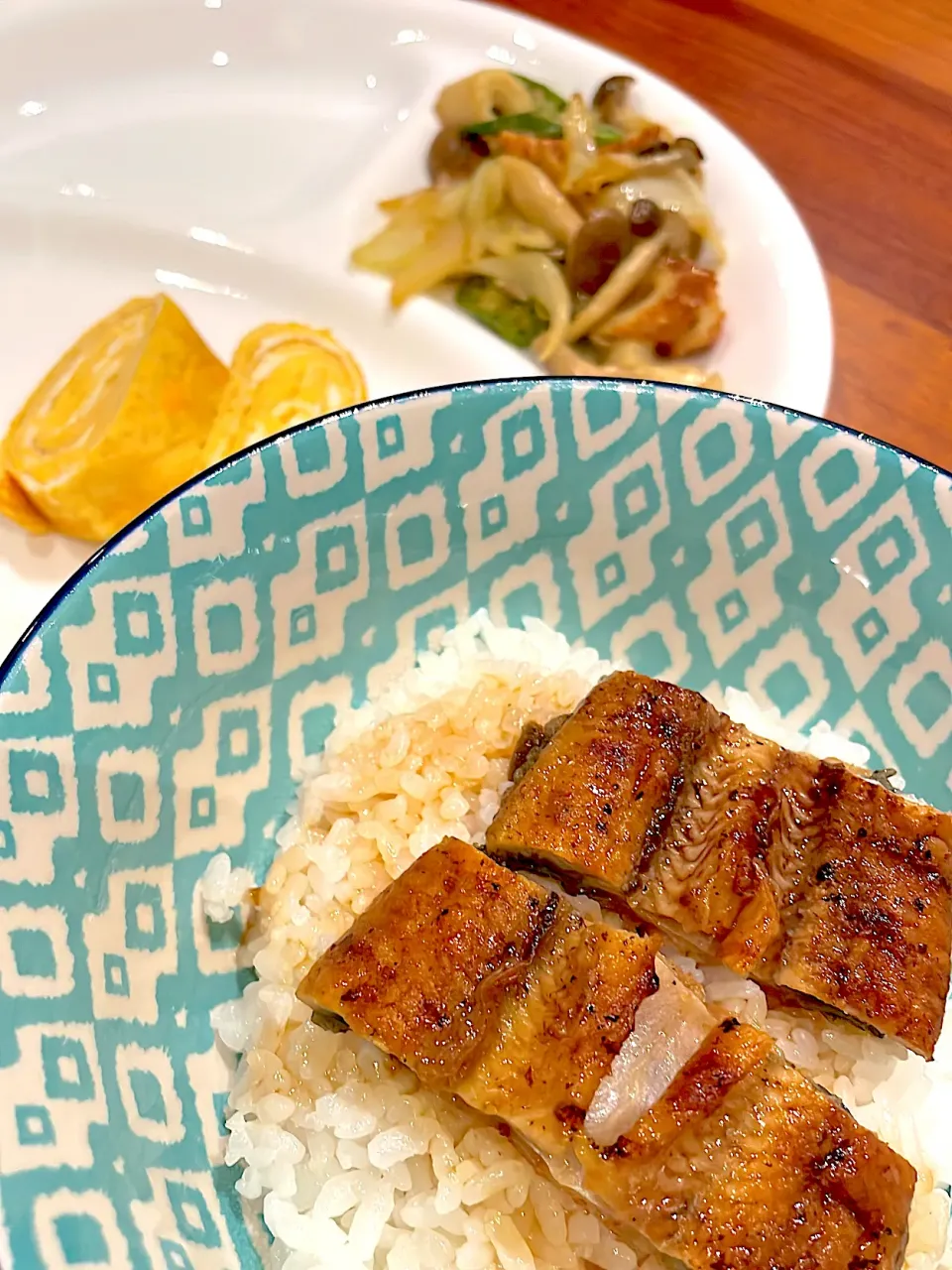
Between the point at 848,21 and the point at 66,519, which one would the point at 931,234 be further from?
the point at 66,519

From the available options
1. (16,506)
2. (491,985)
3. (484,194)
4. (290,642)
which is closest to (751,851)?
(491,985)

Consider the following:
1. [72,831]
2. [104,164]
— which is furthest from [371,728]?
[104,164]

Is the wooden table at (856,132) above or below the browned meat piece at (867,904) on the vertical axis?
above

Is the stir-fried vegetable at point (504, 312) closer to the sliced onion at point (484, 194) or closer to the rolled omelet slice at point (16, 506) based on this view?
the sliced onion at point (484, 194)

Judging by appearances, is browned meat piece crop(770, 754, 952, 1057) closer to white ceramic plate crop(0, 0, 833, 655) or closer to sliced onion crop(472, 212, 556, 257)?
white ceramic plate crop(0, 0, 833, 655)

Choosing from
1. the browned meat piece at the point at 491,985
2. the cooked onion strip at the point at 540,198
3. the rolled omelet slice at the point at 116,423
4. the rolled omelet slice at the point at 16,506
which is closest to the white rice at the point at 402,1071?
the browned meat piece at the point at 491,985

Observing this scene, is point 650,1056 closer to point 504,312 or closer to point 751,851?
point 751,851
